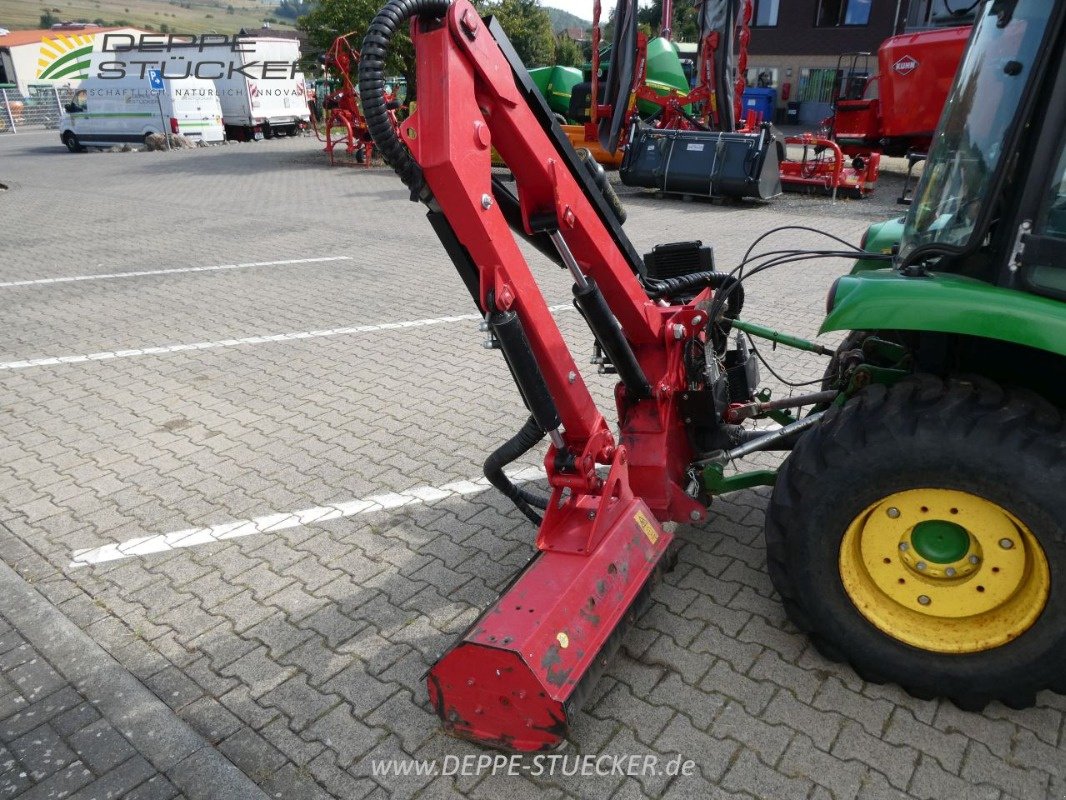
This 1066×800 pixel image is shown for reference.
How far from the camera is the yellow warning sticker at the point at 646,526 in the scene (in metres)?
2.94

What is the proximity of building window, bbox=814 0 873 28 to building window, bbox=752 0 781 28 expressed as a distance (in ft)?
5.55

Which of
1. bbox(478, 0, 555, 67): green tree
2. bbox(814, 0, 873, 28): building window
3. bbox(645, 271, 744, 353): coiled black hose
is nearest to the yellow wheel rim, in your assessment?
bbox(645, 271, 744, 353): coiled black hose

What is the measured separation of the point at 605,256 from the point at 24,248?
404 inches

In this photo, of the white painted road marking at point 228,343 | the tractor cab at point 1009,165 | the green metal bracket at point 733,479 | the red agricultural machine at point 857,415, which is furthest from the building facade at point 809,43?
the red agricultural machine at point 857,415

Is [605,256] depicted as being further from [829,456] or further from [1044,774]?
[1044,774]

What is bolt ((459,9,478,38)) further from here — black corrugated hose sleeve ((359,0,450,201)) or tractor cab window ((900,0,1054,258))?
tractor cab window ((900,0,1054,258))

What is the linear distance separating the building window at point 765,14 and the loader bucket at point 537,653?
3338cm

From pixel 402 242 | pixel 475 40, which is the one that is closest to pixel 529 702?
pixel 475 40

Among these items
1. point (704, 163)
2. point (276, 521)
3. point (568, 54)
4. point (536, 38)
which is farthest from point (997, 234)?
point (568, 54)

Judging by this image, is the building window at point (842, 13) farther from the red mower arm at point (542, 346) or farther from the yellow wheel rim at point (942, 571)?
the yellow wheel rim at point (942, 571)

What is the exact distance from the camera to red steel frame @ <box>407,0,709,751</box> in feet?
7.70

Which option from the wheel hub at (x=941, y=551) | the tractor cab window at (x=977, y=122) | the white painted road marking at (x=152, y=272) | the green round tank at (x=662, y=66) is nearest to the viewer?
the tractor cab window at (x=977, y=122)

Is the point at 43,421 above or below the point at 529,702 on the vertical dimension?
below

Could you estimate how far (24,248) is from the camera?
407 inches
